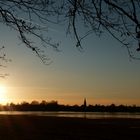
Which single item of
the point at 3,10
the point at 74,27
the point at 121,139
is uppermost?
the point at 3,10

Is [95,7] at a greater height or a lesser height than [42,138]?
greater

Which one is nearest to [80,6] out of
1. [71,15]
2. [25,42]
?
[71,15]

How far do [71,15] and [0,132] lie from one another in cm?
1400

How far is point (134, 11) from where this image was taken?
5387 millimetres

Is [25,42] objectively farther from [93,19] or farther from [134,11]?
[134,11]

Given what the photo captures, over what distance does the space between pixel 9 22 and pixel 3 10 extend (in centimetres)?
21

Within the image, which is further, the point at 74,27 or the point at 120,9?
the point at 74,27

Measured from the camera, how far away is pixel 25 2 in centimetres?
668

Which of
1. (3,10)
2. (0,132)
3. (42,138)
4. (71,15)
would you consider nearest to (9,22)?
(3,10)

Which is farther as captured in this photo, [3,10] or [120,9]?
[3,10]

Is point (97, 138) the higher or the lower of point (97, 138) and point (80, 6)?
the lower

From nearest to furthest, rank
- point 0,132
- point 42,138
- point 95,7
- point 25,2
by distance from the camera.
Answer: point 95,7, point 25,2, point 42,138, point 0,132

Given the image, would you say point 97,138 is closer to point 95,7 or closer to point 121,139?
point 121,139

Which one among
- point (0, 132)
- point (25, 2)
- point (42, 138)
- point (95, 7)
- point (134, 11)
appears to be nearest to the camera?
point (134, 11)
